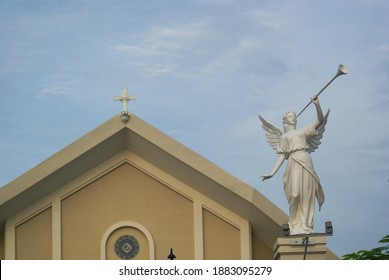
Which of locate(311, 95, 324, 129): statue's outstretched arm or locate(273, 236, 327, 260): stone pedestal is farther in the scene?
locate(273, 236, 327, 260): stone pedestal

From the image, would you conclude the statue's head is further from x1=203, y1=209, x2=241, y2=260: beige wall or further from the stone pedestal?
x1=203, y1=209, x2=241, y2=260: beige wall

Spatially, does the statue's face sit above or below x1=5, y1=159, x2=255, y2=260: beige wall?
above

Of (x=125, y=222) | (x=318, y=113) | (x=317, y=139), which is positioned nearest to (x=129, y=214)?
(x=125, y=222)

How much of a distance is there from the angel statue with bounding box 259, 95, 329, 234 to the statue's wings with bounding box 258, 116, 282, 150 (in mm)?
243

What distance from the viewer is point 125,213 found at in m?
24.8

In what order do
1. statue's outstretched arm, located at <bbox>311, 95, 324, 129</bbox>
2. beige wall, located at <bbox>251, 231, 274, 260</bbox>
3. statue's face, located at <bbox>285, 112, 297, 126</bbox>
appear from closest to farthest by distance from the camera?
1. statue's outstretched arm, located at <bbox>311, 95, 324, 129</bbox>
2. statue's face, located at <bbox>285, 112, 297, 126</bbox>
3. beige wall, located at <bbox>251, 231, 274, 260</bbox>

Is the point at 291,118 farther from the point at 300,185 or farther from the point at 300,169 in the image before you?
the point at 300,185

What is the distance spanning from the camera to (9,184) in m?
23.9

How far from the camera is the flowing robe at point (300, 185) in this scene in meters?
21.9

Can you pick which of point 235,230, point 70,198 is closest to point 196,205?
point 235,230

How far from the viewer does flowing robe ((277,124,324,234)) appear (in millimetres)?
21862

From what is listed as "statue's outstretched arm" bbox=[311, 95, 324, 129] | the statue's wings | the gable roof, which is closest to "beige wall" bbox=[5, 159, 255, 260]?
the gable roof

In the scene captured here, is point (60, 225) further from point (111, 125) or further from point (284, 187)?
point (284, 187)

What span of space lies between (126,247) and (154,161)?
169 centimetres
